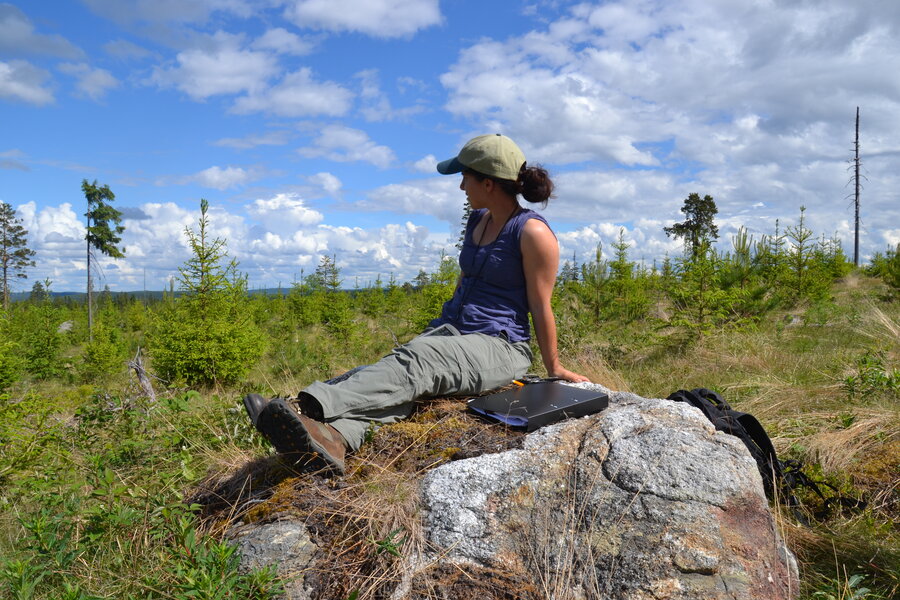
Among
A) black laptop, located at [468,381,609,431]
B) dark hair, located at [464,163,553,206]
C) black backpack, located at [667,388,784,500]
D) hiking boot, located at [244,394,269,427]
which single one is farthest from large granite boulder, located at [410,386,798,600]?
dark hair, located at [464,163,553,206]

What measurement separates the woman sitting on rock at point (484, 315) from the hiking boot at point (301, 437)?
0.10 meters

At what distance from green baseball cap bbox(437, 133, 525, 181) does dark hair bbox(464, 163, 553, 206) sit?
0.17 ft

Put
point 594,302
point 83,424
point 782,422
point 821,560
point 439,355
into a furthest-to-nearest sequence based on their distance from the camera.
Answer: point 594,302 < point 782,422 < point 83,424 < point 439,355 < point 821,560

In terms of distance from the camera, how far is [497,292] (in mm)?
3303

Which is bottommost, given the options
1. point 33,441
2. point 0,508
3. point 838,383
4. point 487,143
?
point 0,508

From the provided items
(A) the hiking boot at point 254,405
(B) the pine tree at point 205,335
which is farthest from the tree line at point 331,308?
(A) the hiking boot at point 254,405

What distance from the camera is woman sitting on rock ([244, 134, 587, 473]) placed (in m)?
2.65

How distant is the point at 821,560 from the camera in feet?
8.74

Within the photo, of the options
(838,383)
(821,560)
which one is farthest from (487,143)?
(838,383)

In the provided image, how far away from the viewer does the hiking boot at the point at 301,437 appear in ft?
7.12

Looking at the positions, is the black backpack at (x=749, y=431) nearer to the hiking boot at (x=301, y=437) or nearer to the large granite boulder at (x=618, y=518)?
the large granite boulder at (x=618, y=518)

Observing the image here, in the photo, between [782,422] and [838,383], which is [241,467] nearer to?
[782,422]

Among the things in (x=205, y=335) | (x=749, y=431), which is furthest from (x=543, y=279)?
(x=205, y=335)

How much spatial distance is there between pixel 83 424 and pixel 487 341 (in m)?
2.72
